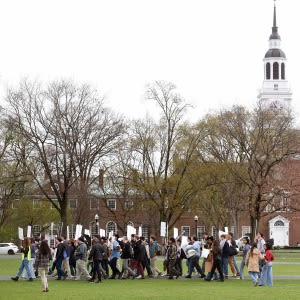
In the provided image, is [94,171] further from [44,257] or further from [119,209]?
[44,257]

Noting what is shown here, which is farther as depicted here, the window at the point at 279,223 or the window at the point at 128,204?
the window at the point at 279,223

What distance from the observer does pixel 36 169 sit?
61750 millimetres

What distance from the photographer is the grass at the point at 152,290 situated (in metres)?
22.7

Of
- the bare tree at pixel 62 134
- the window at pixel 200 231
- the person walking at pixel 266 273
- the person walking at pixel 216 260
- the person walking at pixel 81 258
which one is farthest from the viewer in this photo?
the window at pixel 200 231

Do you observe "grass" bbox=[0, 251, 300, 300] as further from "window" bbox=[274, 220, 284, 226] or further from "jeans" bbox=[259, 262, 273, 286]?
"window" bbox=[274, 220, 284, 226]

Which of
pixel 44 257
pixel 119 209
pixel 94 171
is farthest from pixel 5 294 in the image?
pixel 119 209

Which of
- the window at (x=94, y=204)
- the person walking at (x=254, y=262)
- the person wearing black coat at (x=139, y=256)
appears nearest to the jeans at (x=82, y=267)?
the person wearing black coat at (x=139, y=256)

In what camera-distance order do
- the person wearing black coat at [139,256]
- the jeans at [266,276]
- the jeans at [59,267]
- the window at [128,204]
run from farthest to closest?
the window at [128,204], the person wearing black coat at [139,256], the jeans at [59,267], the jeans at [266,276]

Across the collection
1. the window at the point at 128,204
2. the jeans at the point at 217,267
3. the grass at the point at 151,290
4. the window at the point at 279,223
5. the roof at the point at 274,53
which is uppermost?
the roof at the point at 274,53

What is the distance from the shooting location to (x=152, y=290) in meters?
25.2

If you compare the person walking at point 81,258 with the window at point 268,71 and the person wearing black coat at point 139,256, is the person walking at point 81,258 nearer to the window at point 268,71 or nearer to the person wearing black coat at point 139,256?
the person wearing black coat at point 139,256

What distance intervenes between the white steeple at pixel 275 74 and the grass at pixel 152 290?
8722cm

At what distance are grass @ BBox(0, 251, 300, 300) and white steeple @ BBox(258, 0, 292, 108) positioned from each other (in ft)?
286

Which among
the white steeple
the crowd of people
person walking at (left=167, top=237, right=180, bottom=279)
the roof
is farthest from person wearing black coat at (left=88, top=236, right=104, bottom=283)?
the roof
